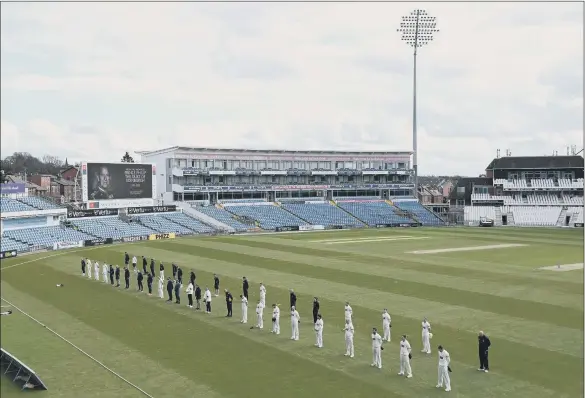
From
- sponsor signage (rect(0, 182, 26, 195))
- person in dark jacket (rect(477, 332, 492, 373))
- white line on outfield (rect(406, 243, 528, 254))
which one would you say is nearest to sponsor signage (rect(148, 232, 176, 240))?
sponsor signage (rect(0, 182, 26, 195))

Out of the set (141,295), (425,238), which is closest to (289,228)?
(425,238)

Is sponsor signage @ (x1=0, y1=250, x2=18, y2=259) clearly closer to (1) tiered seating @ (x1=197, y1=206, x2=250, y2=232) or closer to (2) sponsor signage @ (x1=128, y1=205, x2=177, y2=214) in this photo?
(2) sponsor signage @ (x1=128, y1=205, x2=177, y2=214)

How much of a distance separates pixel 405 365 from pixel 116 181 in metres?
53.2

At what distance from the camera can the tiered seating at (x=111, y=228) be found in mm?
59062

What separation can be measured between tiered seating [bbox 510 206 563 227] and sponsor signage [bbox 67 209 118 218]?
5647 centimetres

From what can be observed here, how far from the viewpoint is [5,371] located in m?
17.3

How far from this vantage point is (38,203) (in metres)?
58.5

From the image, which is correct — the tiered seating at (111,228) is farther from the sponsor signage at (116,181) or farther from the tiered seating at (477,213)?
the tiered seating at (477,213)

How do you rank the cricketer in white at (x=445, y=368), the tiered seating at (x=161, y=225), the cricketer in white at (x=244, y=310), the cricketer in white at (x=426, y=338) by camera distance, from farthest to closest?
the tiered seating at (x=161, y=225), the cricketer in white at (x=244, y=310), the cricketer in white at (x=426, y=338), the cricketer in white at (x=445, y=368)

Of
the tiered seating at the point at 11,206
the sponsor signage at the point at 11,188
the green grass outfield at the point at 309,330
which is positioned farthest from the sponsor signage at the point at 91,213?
the green grass outfield at the point at 309,330

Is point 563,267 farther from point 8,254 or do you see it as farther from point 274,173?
point 274,173

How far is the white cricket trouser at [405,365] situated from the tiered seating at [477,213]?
7389cm

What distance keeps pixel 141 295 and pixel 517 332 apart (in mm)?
17659

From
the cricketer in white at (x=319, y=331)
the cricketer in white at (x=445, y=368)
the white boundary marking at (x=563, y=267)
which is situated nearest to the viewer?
the cricketer in white at (x=445, y=368)
